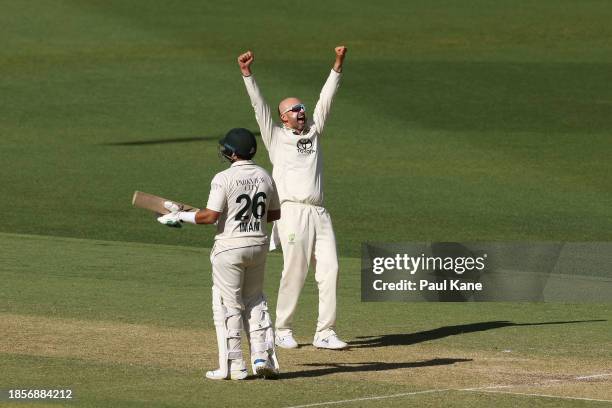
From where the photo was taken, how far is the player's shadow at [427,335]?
15.2 meters

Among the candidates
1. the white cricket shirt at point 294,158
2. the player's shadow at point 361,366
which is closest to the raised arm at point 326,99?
the white cricket shirt at point 294,158

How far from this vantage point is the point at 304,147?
1491 centimetres

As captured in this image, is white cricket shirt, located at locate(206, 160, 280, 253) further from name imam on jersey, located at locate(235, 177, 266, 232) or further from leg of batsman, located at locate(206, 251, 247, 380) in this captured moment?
leg of batsman, located at locate(206, 251, 247, 380)

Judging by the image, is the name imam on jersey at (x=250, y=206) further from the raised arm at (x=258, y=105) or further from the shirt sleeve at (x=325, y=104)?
the shirt sleeve at (x=325, y=104)

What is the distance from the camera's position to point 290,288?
48.9 ft

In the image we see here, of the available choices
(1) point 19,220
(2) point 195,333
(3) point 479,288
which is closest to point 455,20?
(1) point 19,220

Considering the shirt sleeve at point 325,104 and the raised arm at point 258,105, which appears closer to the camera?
the raised arm at point 258,105

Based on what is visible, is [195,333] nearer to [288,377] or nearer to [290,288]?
[290,288]

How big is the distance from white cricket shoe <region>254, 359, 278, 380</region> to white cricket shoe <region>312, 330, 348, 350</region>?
75.7 inches

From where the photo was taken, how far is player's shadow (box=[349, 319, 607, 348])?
1524 cm

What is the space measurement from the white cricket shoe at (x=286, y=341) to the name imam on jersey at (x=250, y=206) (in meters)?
2.27

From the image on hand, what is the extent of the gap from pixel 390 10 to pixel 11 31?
1277 cm

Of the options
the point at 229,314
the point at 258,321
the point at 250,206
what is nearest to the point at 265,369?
the point at 258,321

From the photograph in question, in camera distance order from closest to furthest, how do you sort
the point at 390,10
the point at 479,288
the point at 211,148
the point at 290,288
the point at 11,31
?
the point at 290,288, the point at 479,288, the point at 211,148, the point at 11,31, the point at 390,10
